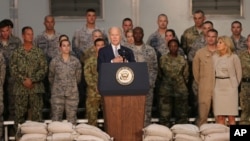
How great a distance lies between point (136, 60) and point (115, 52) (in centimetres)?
174

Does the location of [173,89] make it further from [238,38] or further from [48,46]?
[48,46]

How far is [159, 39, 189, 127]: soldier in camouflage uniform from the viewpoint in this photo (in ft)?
36.7

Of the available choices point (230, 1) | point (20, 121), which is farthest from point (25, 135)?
point (230, 1)

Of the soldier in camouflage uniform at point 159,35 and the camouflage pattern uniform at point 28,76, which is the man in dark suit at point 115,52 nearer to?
the camouflage pattern uniform at point 28,76

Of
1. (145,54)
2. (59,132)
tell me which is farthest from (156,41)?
(59,132)

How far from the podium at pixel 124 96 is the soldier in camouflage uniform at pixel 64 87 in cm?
211

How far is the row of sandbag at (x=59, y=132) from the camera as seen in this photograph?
909 centimetres

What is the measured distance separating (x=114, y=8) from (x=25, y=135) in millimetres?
3939

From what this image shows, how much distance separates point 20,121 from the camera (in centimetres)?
1088

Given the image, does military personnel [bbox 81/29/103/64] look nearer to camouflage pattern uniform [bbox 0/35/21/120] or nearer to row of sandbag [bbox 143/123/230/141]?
camouflage pattern uniform [bbox 0/35/21/120]

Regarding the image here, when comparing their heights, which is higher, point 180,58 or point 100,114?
point 180,58

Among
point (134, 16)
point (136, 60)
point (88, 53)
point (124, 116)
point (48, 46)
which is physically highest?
point (134, 16)

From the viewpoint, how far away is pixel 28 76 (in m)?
10.9

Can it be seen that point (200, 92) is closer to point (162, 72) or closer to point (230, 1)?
point (162, 72)
